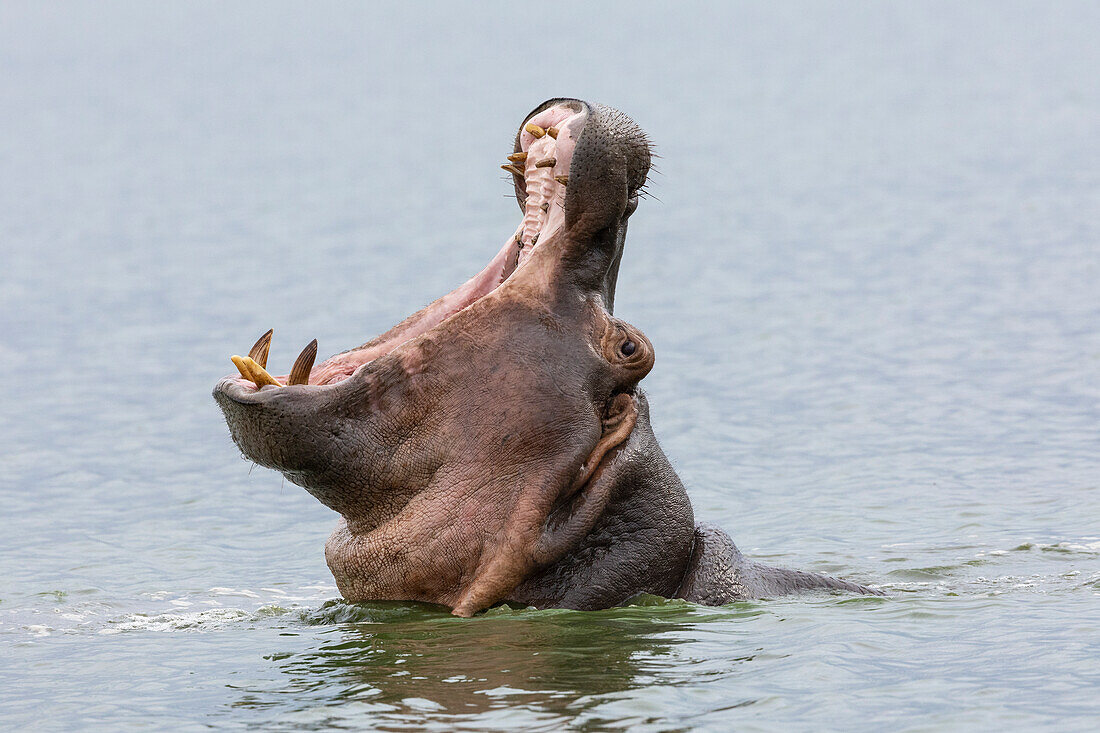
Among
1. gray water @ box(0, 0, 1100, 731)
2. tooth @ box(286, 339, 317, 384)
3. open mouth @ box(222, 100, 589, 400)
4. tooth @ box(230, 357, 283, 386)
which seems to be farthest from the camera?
open mouth @ box(222, 100, 589, 400)

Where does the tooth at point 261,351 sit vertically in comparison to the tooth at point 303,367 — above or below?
above

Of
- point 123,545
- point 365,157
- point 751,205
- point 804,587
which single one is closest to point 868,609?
point 804,587

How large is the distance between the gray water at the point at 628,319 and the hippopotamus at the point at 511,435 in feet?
0.74

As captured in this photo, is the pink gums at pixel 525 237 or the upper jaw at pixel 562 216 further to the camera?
the pink gums at pixel 525 237

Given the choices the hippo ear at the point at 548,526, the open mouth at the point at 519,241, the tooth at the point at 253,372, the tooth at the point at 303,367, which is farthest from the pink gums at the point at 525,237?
the hippo ear at the point at 548,526

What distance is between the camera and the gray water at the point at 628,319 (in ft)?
20.4

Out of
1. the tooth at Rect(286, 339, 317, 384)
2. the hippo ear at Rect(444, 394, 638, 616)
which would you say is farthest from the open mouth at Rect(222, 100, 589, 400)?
the hippo ear at Rect(444, 394, 638, 616)

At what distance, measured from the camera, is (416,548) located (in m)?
6.79

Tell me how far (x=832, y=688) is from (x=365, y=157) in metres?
24.2

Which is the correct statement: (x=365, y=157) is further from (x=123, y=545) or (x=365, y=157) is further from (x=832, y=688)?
(x=832, y=688)

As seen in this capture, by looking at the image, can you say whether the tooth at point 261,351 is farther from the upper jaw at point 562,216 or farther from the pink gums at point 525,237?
the pink gums at point 525,237

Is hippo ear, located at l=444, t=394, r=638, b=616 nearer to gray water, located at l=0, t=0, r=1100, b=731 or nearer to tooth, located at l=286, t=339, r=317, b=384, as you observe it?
gray water, located at l=0, t=0, r=1100, b=731

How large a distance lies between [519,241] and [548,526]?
140 cm

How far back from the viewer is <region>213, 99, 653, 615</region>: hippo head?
21.9ft
